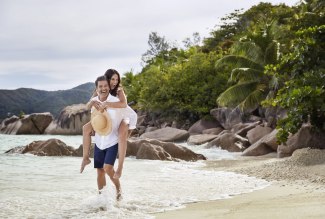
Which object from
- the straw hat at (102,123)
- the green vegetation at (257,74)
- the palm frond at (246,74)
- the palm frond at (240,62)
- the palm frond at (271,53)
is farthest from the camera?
the palm frond at (240,62)

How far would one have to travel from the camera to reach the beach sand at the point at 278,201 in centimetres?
407

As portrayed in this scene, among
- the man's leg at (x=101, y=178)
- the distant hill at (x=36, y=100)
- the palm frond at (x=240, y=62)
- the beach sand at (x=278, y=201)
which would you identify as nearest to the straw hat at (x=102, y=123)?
the man's leg at (x=101, y=178)

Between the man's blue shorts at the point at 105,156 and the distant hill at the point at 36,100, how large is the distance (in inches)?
4387

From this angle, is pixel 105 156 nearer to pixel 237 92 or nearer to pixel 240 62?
pixel 237 92

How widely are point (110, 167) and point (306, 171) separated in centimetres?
425

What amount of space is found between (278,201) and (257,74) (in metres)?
18.7

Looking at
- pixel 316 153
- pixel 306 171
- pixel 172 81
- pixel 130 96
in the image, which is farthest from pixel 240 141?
pixel 130 96

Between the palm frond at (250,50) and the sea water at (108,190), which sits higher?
the palm frond at (250,50)

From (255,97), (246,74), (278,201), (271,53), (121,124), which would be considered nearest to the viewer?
(278,201)

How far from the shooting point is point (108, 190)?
517 centimetres

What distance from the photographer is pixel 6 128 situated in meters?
47.1

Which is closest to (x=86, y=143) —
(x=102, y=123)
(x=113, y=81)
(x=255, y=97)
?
(x=102, y=123)

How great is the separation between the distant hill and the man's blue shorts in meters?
111

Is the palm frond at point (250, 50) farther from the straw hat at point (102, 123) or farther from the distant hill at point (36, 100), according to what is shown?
the distant hill at point (36, 100)
